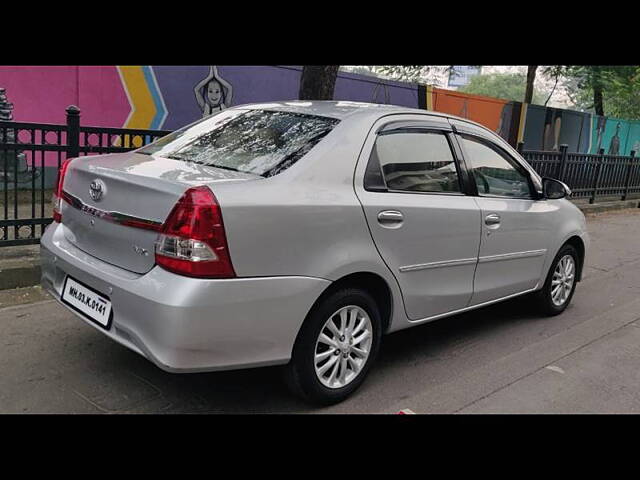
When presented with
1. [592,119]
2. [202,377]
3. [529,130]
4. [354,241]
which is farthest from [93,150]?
[592,119]

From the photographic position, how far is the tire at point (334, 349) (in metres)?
3.03

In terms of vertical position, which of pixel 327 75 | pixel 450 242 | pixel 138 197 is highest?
pixel 327 75

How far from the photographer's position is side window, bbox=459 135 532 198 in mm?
4117

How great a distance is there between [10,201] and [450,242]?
630cm

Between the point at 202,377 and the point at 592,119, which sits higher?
the point at 592,119

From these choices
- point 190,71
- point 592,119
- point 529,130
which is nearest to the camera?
point 190,71

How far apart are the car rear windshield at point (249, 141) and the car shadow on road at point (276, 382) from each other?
1.14 m

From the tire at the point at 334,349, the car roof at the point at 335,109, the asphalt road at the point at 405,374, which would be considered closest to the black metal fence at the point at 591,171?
the asphalt road at the point at 405,374

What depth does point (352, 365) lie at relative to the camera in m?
3.31

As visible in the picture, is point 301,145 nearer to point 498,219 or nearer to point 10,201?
point 498,219

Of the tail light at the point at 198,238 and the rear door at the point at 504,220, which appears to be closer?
the tail light at the point at 198,238

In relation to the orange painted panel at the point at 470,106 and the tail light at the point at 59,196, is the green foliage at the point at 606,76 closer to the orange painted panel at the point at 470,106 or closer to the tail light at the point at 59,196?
the orange painted panel at the point at 470,106

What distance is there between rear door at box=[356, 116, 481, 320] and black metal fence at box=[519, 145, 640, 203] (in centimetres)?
677

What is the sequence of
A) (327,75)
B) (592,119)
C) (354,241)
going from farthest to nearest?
(592,119), (327,75), (354,241)
